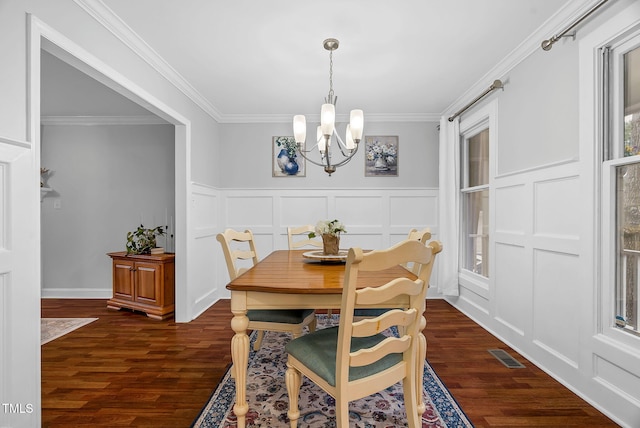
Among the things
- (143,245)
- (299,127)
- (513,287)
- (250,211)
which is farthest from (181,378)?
(513,287)

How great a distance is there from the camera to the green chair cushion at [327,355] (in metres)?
1.44

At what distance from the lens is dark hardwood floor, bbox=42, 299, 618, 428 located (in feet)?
6.16

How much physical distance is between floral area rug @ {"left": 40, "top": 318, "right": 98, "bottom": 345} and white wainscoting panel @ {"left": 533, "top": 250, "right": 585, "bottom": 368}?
3.99 m

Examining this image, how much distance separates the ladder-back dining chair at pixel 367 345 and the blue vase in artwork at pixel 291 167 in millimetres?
3093

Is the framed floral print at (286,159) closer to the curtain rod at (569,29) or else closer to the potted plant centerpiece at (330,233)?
the potted plant centerpiece at (330,233)

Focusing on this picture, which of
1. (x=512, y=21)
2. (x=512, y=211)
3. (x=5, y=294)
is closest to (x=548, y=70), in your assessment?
(x=512, y=21)

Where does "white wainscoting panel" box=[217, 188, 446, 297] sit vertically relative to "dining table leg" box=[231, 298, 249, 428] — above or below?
above

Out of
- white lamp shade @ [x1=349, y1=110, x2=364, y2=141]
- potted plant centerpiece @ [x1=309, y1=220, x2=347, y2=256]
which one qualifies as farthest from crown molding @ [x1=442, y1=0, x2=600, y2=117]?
potted plant centerpiece @ [x1=309, y1=220, x2=347, y2=256]

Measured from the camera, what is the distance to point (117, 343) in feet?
9.66

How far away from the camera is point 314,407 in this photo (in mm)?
1934

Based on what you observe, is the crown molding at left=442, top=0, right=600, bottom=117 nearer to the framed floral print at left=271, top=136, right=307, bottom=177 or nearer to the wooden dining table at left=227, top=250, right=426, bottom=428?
the wooden dining table at left=227, top=250, right=426, bottom=428

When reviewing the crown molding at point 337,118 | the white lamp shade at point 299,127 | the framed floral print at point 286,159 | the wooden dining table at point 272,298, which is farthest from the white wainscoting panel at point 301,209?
the wooden dining table at point 272,298

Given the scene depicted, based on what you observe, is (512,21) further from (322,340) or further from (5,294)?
(5,294)

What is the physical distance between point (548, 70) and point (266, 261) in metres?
2.44
